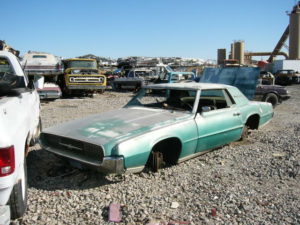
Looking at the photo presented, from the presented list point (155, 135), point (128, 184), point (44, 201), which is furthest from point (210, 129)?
point (44, 201)

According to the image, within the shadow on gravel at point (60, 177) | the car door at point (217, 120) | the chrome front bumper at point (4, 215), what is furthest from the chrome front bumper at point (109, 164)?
the car door at point (217, 120)

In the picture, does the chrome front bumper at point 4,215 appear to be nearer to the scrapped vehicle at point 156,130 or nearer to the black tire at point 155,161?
the scrapped vehicle at point 156,130

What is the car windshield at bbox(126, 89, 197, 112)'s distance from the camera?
5.02 metres

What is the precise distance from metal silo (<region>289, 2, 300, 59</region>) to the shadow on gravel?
4826 centimetres

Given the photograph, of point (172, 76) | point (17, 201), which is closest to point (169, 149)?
point (17, 201)

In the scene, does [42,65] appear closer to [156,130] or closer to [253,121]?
[253,121]

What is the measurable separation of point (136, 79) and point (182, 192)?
14.2 m

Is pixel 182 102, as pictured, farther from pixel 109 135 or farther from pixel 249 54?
pixel 249 54

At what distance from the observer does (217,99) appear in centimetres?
561

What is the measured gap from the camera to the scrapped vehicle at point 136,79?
57.4ft

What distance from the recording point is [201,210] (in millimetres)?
3186

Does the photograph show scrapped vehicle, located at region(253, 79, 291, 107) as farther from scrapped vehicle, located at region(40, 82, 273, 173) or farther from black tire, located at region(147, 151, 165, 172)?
black tire, located at region(147, 151, 165, 172)

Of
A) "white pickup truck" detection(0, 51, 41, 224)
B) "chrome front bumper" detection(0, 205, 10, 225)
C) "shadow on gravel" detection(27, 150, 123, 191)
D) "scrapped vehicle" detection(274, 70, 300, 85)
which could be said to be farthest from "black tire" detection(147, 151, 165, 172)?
"scrapped vehicle" detection(274, 70, 300, 85)

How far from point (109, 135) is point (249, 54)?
52299 mm
